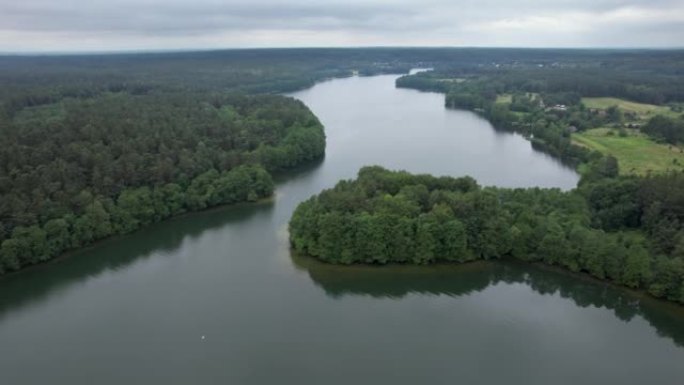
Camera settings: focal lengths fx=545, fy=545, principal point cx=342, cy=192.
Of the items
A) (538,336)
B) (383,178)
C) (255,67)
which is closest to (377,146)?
(383,178)

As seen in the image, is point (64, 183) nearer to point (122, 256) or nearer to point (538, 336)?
point (122, 256)

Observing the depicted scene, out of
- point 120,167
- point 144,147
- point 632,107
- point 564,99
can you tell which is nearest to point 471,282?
point 120,167

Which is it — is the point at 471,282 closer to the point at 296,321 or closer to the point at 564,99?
the point at 296,321

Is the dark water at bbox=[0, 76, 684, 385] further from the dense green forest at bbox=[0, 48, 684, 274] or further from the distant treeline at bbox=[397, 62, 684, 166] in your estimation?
the distant treeline at bbox=[397, 62, 684, 166]

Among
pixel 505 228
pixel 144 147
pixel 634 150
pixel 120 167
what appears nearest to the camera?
pixel 505 228

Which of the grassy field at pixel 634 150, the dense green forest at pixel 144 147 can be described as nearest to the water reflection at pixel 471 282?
the dense green forest at pixel 144 147
